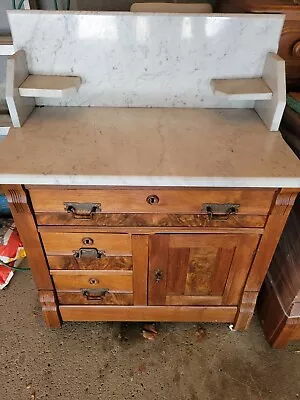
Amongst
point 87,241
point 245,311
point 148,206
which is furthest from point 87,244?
point 245,311

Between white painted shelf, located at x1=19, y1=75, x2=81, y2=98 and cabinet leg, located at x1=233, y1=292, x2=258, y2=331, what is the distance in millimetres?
943

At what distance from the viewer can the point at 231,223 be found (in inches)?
42.8

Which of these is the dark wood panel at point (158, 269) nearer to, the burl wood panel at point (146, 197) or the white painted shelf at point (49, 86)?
the burl wood panel at point (146, 197)

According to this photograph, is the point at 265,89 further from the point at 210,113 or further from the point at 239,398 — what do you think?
the point at 239,398

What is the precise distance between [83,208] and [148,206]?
19 cm

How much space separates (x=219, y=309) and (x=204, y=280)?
18 centimetres

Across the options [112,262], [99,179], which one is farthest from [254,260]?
[99,179]

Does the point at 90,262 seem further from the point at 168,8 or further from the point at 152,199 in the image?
the point at 168,8

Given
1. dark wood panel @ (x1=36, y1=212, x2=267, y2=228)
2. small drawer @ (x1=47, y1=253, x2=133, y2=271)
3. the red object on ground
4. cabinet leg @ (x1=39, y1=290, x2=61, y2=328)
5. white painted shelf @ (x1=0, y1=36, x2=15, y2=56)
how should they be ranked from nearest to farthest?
dark wood panel @ (x1=36, y1=212, x2=267, y2=228) < small drawer @ (x1=47, y1=253, x2=133, y2=271) < cabinet leg @ (x1=39, y1=290, x2=61, y2=328) < white painted shelf @ (x1=0, y1=36, x2=15, y2=56) < the red object on ground

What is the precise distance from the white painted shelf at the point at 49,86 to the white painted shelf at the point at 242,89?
48cm

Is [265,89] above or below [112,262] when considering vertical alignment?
above

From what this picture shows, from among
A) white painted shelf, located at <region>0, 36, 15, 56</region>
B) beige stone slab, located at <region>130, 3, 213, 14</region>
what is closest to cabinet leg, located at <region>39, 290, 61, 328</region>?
white painted shelf, located at <region>0, 36, 15, 56</region>

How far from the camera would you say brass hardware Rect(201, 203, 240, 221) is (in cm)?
104

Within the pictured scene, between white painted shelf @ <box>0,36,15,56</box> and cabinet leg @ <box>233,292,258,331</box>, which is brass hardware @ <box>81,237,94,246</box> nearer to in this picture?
cabinet leg @ <box>233,292,258,331</box>
